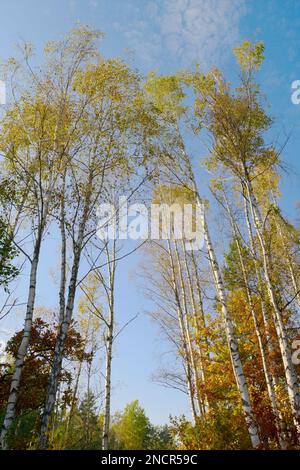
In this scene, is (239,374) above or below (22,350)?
below

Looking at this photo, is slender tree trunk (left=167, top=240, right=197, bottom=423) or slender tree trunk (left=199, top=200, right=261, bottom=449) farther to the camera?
slender tree trunk (left=167, top=240, right=197, bottom=423)

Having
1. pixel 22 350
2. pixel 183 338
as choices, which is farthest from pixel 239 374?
pixel 183 338

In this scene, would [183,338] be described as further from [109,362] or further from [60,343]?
[60,343]

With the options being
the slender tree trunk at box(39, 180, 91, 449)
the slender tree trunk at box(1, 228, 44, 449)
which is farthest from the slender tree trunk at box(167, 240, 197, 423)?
the slender tree trunk at box(1, 228, 44, 449)

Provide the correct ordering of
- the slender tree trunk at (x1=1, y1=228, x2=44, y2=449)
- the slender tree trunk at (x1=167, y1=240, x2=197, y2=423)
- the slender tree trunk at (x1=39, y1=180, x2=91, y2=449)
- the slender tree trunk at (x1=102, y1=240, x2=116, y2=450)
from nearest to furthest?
the slender tree trunk at (x1=1, y1=228, x2=44, y2=449), the slender tree trunk at (x1=39, y1=180, x2=91, y2=449), the slender tree trunk at (x1=102, y1=240, x2=116, y2=450), the slender tree trunk at (x1=167, y1=240, x2=197, y2=423)

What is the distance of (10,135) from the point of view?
34.3ft

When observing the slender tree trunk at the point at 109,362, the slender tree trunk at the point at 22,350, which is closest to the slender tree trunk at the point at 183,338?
the slender tree trunk at the point at 109,362

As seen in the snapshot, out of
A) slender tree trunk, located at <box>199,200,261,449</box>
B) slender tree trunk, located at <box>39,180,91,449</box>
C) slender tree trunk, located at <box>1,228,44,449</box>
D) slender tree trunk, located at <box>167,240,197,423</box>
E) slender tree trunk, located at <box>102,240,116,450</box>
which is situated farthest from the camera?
slender tree trunk, located at <box>167,240,197,423</box>

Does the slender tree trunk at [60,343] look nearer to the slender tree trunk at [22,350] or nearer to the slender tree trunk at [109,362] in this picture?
the slender tree trunk at [22,350]

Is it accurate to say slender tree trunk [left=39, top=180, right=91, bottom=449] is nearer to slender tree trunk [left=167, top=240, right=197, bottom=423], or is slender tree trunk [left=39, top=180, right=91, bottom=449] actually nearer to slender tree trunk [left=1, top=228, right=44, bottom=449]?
slender tree trunk [left=1, top=228, right=44, bottom=449]

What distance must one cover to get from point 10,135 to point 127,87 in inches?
155

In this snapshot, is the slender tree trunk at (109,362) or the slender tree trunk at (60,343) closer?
the slender tree trunk at (60,343)
